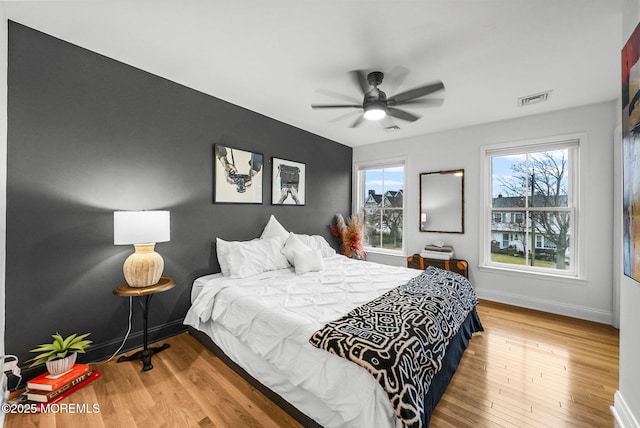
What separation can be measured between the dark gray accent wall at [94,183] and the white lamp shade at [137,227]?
0.41 meters

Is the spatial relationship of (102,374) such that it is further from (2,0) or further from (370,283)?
(2,0)

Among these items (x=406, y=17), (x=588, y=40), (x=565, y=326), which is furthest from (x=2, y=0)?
(x=565, y=326)

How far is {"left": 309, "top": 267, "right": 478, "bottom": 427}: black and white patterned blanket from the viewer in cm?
134

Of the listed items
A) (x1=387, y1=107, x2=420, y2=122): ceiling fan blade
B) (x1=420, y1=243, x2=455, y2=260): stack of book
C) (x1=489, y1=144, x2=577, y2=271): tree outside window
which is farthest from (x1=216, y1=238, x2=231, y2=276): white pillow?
(x1=489, y1=144, x2=577, y2=271): tree outside window

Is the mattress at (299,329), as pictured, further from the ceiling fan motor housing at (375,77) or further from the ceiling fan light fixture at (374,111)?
the ceiling fan motor housing at (375,77)

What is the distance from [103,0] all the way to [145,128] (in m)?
1.07

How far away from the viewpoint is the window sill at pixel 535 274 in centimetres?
336

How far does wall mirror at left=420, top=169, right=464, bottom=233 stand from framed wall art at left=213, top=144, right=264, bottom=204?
2.76 meters

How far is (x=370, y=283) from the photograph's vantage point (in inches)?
105

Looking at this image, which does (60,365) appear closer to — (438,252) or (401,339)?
(401,339)

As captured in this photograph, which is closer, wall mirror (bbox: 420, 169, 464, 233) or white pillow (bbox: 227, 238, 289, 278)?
white pillow (bbox: 227, 238, 289, 278)

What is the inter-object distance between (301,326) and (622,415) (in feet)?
6.40

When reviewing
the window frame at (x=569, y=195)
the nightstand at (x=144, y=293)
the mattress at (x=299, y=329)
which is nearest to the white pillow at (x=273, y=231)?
the mattress at (x=299, y=329)

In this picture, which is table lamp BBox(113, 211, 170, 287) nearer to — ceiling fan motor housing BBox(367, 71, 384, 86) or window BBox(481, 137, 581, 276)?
ceiling fan motor housing BBox(367, 71, 384, 86)
